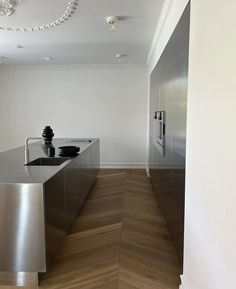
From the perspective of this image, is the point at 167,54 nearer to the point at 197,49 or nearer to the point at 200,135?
the point at 197,49

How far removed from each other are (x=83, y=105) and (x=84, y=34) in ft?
9.43

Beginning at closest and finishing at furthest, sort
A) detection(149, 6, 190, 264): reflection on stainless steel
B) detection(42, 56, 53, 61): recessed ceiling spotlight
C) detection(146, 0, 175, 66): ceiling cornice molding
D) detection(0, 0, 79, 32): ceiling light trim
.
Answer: detection(149, 6, 190, 264): reflection on stainless steel < detection(146, 0, 175, 66): ceiling cornice molding < detection(0, 0, 79, 32): ceiling light trim < detection(42, 56, 53, 61): recessed ceiling spotlight

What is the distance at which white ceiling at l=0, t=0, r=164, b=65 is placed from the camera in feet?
9.98

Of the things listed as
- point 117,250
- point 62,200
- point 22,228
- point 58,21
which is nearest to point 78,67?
point 58,21

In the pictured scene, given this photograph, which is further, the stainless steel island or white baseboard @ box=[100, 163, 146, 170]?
white baseboard @ box=[100, 163, 146, 170]

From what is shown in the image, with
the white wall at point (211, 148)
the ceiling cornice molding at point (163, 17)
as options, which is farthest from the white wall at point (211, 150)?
the ceiling cornice molding at point (163, 17)

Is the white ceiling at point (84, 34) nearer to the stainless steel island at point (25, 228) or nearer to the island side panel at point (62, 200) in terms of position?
the island side panel at point (62, 200)

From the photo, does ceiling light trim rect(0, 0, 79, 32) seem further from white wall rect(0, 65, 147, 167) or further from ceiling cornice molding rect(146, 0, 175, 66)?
white wall rect(0, 65, 147, 167)

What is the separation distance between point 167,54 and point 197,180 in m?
1.78

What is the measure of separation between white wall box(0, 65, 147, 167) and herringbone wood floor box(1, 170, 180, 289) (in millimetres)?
2646

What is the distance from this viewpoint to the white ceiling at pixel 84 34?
304 centimetres

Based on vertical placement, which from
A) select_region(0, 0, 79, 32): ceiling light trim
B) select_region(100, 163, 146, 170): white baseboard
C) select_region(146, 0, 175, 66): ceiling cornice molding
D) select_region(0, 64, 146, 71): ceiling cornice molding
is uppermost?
select_region(0, 64, 146, 71): ceiling cornice molding

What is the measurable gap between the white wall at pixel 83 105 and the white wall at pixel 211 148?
4892mm

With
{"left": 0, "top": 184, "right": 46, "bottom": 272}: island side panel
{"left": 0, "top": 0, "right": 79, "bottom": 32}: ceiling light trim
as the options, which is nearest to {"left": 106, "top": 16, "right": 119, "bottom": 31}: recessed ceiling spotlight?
{"left": 0, "top": 0, "right": 79, "bottom": 32}: ceiling light trim
